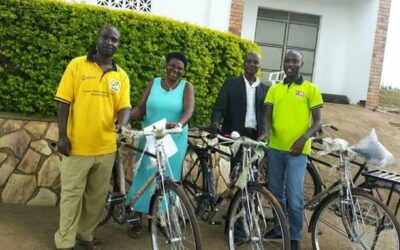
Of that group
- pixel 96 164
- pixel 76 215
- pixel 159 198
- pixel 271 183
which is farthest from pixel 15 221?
pixel 271 183

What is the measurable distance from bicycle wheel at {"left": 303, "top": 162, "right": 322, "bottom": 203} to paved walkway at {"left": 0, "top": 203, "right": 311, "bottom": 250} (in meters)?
Answer: 0.45

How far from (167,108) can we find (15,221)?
197 centimetres

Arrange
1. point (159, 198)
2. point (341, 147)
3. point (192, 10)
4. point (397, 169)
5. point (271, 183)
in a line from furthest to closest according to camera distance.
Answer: point (192, 10) < point (397, 169) < point (271, 183) < point (341, 147) < point (159, 198)

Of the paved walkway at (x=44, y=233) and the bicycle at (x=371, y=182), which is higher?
the bicycle at (x=371, y=182)

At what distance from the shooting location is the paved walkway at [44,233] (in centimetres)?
408

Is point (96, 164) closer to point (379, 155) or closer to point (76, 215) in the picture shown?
point (76, 215)

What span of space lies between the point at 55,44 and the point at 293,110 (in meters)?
2.72

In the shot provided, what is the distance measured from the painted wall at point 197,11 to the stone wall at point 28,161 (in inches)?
175

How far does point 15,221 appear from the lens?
450cm

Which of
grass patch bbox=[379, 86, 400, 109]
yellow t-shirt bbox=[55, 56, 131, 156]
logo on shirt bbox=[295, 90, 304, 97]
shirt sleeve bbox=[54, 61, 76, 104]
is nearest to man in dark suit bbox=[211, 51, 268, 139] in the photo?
logo on shirt bbox=[295, 90, 304, 97]

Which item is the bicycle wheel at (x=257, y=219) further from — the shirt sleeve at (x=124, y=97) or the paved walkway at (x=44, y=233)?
the shirt sleeve at (x=124, y=97)

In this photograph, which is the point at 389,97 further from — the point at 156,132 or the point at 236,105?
the point at 156,132

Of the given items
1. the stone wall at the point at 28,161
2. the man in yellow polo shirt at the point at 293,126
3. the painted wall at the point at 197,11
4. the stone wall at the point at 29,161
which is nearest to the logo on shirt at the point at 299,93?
the man in yellow polo shirt at the point at 293,126

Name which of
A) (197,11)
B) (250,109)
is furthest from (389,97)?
(250,109)
